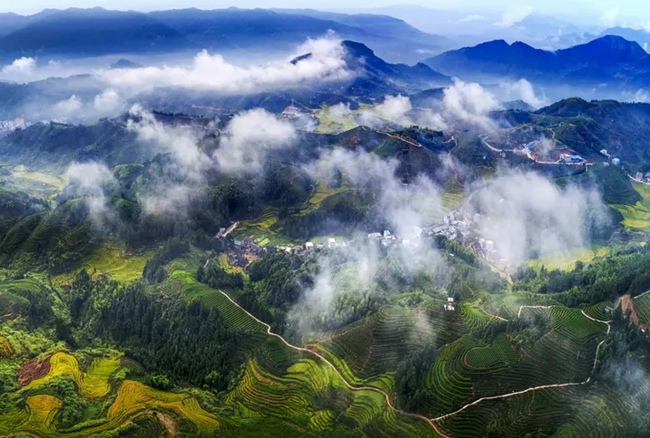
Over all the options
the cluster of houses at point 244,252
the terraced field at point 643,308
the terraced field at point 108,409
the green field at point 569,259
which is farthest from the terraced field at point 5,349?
the green field at point 569,259

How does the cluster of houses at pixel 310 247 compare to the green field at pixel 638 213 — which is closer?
the cluster of houses at pixel 310 247

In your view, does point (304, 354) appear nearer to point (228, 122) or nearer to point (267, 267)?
point (267, 267)

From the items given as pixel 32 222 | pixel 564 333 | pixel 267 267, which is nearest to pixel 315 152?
pixel 267 267

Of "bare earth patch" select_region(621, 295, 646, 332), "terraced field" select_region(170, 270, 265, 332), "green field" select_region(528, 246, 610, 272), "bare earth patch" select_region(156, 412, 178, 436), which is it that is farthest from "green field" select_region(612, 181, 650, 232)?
"bare earth patch" select_region(156, 412, 178, 436)

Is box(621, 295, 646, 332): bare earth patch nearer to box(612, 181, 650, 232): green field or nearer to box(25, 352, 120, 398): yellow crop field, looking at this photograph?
box(612, 181, 650, 232): green field

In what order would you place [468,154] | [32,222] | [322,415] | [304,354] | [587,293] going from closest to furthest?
[322,415] → [304,354] → [587,293] → [32,222] → [468,154]

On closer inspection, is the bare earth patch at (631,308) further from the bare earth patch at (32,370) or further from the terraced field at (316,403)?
the bare earth patch at (32,370)
